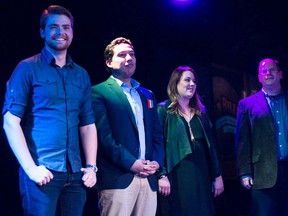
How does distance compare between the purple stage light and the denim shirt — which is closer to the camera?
the denim shirt

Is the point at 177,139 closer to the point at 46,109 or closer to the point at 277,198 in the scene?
the point at 277,198

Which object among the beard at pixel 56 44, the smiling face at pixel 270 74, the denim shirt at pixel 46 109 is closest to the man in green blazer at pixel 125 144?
the denim shirt at pixel 46 109

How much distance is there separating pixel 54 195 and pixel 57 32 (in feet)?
2.93

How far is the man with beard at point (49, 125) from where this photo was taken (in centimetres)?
211

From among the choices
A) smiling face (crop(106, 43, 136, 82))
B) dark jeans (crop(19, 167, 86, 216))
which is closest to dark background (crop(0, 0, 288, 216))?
smiling face (crop(106, 43, 136, 82))

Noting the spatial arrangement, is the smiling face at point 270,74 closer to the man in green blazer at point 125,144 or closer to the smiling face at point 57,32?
the man in green blazer at point 125,144

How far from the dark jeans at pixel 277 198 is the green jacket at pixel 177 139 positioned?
1.48ft

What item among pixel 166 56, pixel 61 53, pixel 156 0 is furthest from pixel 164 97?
pixel 61 53

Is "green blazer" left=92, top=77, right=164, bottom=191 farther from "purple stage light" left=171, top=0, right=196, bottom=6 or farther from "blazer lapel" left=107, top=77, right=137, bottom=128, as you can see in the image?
"purple stage light" left=171, top=0, right=196, bottom=6

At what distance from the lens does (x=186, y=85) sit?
11.7ft

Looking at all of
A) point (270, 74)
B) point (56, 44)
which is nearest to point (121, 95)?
point (56, 44)

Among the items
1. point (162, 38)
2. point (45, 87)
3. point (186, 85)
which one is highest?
point (162, 38)

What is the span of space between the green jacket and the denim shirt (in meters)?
1.19

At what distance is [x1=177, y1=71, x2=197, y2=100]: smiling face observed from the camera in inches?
140
